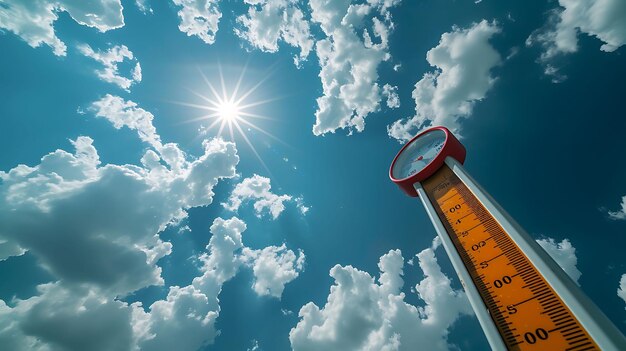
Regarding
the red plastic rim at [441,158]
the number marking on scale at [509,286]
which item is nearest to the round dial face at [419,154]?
the red plastic rim at [441,158]

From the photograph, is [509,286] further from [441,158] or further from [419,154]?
[419,154]

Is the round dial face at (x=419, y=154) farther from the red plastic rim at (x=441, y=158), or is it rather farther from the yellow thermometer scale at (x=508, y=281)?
the yellow thermometer scale at (x=508, y=281)

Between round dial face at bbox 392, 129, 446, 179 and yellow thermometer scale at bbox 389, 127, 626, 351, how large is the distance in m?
1.27

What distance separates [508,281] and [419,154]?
4.95 meters

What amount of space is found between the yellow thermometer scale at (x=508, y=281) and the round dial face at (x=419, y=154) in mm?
1271

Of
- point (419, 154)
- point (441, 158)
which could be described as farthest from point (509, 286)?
point (419, 154)

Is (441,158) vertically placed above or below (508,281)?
above

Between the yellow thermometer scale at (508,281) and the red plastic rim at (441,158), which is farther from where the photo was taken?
the red plastic rim at (441,158)

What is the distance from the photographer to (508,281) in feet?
13.3

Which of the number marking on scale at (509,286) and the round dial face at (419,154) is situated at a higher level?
the round dial face at (419,154)

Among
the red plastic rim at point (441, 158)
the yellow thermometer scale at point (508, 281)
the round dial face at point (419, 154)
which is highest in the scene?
the round dial face at point (419, 154)

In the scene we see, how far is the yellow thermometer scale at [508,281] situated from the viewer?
3098 mm

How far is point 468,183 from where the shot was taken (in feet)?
18.5

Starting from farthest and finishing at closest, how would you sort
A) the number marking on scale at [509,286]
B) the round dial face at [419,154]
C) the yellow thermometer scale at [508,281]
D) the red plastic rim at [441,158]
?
the round dial face at [419,154], the red plastic rim at [441,158], the number marking on scale at [509,286], the yellow thermometer scale at [508,281]
